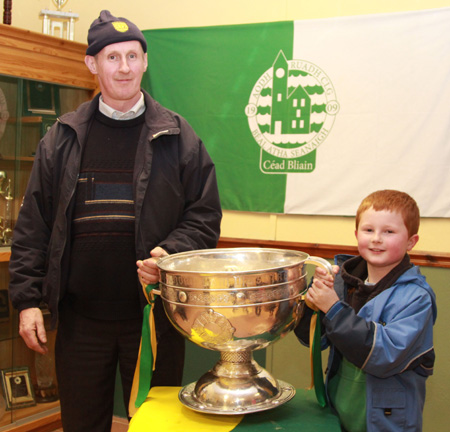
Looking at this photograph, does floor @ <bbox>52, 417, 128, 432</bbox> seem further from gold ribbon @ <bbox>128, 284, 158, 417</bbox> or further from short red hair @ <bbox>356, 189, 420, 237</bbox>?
short red hair @ <bbox>356, 189, 420, 237</bbox>

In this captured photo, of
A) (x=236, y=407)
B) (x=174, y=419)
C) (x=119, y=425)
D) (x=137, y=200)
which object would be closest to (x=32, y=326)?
(x=137, y=200)

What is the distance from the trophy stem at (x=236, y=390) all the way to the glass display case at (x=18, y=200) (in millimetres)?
1766

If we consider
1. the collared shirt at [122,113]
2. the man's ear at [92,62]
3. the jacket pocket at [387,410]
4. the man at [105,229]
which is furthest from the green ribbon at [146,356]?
the man's ear at [92,62]

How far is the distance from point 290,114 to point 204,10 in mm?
714

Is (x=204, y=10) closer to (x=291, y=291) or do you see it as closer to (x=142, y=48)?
(x=142, y=48)

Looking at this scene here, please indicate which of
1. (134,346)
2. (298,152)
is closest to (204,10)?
(298,152)

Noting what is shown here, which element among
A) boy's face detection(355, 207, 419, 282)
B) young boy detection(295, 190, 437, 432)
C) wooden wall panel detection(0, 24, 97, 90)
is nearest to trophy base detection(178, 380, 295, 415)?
young boy detection(295, 190, 437, 432)

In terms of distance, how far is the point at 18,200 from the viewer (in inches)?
115

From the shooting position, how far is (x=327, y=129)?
268 centimetres

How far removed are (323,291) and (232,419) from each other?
1.10ft

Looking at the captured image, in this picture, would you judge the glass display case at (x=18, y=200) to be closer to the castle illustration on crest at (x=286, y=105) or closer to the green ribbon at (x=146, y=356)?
the castle illustration on crest at (x=286, y=105)

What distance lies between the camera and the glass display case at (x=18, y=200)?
2.84 metres

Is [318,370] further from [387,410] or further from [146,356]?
[146,356]

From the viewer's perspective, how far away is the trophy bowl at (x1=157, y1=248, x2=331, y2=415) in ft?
3.76
